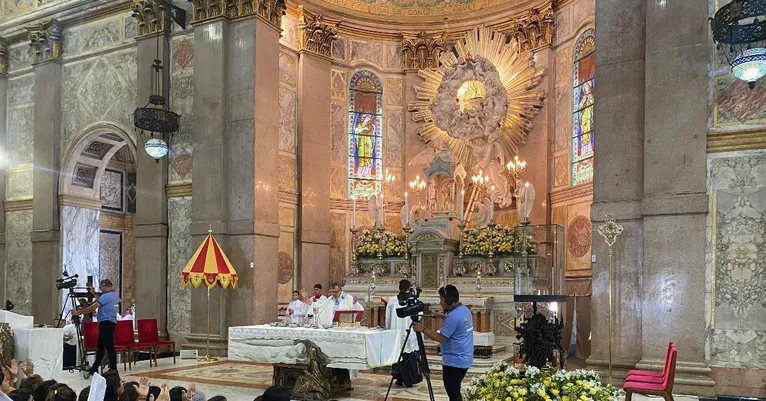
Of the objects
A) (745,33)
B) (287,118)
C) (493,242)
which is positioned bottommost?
(493,242)

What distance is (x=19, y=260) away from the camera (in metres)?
18.7

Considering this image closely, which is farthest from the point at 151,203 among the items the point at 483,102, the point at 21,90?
the point at 483,102

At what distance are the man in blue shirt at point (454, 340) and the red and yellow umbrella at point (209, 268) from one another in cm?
799

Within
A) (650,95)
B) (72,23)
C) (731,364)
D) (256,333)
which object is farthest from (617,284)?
(72,23)

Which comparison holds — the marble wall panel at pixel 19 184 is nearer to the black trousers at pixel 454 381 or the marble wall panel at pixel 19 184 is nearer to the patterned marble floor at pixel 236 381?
the patterned marble floor at pixel 236 381

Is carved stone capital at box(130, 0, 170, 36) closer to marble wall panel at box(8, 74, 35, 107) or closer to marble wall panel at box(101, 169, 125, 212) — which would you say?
marble wall panel at box(8, 74, 35, 107)

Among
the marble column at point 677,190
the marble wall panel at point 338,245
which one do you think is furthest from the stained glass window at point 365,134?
the marble column at point 677,190

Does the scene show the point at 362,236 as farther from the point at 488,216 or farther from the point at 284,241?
the point at 488,216

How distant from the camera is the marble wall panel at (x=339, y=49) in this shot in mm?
19625

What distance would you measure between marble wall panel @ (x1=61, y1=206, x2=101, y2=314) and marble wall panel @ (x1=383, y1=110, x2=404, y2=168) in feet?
28.7

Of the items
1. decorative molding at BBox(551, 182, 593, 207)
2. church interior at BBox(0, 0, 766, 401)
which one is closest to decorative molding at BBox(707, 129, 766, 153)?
church interior at BBox(0, 0, 766, 401)

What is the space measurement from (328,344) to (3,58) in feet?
51.4

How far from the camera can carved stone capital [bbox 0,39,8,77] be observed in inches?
766

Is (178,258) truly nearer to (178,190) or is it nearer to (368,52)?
(178,190)
